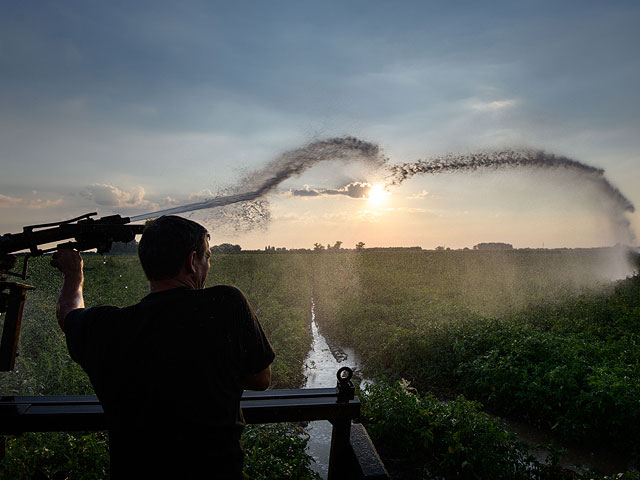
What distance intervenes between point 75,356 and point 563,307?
15.3 meters

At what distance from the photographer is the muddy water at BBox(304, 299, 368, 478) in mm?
6297

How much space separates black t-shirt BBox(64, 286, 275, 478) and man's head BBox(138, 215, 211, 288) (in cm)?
11

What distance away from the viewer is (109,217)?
2824 millimetres

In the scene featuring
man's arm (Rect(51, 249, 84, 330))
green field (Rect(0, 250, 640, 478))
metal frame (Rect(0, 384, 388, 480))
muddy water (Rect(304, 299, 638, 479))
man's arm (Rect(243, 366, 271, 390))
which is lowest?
muddy water (Rect(304, 299, 638, 479))

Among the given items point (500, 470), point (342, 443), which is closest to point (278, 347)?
point (500, 470)

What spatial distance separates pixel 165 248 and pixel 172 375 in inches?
→ 22.4

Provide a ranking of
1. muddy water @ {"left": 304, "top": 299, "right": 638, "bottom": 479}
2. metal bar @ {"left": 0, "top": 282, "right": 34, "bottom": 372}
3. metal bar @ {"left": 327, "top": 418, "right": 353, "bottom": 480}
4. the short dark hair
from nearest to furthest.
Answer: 1. the short dark hair
2. metal bar @ {"left": 0, "top": 282, "right": 34, "bottom": 372}
3. metal bar @ {"left": 327, "top": 418, "right": 353, "bottom": 480}
4. muddy water @ {"left": 304, "top": 299, "right": 638, "bottom": 479}

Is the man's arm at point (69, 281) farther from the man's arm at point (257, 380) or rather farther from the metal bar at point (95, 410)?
the man's arm at point (257, 380)

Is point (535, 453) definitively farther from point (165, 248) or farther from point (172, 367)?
point (165, 248)

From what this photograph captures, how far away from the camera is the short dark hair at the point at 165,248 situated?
6.24 ft

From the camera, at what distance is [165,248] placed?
1.91 metres

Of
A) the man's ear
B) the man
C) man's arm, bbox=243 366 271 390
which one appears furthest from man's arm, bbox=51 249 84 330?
man's arm, bbox=243 366 271 390

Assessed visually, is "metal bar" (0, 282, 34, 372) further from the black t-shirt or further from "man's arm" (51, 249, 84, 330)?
the black t-shirt

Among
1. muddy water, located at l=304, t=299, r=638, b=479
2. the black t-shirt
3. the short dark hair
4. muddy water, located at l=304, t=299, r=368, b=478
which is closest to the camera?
the black t-shirt
